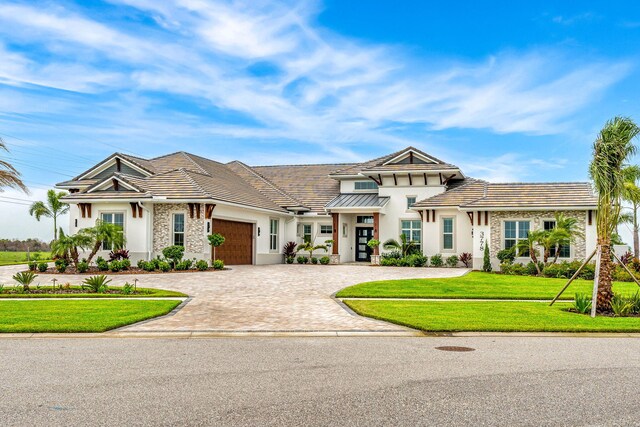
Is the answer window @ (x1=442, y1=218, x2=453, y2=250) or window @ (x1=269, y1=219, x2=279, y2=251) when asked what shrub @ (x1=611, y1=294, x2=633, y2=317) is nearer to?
window @ (x1=442, y1=218, x2=453, y2=250)

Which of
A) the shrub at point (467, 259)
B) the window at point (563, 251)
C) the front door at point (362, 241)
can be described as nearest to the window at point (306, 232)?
the front door at point (362, 241)

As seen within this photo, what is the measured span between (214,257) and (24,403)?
76.3 ft

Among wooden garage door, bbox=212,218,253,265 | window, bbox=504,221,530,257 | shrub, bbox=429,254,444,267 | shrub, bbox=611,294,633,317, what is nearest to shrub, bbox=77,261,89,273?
wooden garage door, bbox=212,218,253,265

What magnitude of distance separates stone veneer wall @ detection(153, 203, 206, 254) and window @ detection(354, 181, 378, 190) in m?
12.6

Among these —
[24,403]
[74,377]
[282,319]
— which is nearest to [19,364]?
[74,377]

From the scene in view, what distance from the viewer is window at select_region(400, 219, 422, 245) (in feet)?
115

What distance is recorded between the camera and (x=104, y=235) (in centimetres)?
2688

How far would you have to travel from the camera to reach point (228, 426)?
18.7 feet

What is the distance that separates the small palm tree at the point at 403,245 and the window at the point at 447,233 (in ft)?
5.73

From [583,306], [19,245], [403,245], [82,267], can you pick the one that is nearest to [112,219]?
[82,267]

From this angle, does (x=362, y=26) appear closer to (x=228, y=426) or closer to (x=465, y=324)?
(x=465, y=324)

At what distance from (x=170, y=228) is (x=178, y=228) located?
15.7 inches

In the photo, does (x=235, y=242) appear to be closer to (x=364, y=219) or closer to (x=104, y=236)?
(x=104, y=236)

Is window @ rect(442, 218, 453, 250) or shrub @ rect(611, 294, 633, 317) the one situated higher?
window @ rect(442, 218, 453, 250)
